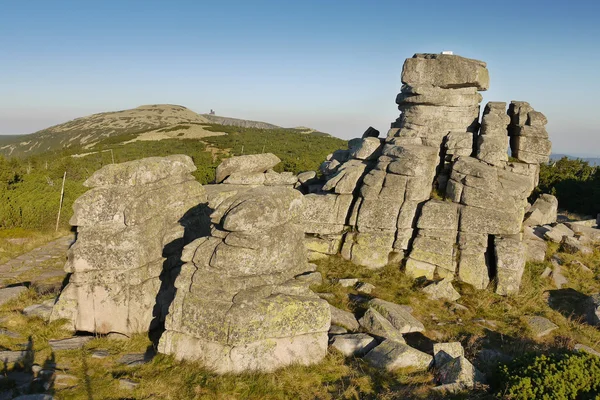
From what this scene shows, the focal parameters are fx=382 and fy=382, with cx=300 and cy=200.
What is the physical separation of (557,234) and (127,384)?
21.8m

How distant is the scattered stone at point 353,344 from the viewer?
35.2ft

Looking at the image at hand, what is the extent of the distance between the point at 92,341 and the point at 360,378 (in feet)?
25.7

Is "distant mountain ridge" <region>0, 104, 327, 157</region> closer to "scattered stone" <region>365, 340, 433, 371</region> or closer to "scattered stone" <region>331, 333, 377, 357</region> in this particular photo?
"scattered stone" <region>331, 333, 377, 357</region>

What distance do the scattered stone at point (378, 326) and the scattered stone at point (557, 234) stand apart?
544 inches

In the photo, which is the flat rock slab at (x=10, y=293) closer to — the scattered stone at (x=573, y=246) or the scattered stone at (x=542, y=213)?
the scattered stone at (x=573, y=246)

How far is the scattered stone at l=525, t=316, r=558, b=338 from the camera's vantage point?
1343cm

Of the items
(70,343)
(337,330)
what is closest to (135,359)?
(70,343)

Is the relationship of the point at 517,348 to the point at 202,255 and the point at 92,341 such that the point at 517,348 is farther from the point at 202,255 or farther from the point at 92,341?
the point at 92,341

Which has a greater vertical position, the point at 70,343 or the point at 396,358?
the point at 396,358

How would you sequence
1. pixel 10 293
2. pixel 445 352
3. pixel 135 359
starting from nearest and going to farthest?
pixel 445 352, pixel 135 359, pixel 10 293

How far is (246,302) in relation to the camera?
9.64 metres

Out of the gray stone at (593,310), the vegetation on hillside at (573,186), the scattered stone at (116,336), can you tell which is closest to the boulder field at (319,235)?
the scattered stone at (116,336)

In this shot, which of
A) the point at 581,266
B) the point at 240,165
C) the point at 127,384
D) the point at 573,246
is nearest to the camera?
the point at 127,384

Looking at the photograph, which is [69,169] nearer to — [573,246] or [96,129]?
[573,246]
